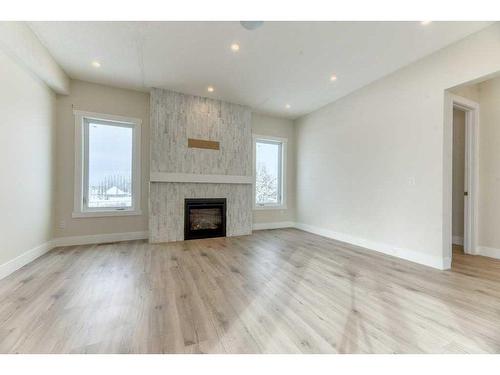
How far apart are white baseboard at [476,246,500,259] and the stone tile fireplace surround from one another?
3.99 metres

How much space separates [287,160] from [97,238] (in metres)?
4.56

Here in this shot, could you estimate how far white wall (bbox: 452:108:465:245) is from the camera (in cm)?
381

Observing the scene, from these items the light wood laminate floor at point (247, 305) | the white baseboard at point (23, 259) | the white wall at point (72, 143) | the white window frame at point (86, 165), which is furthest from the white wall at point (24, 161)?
the light wood laminate floor at point (247, 305)

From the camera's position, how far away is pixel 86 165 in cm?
392

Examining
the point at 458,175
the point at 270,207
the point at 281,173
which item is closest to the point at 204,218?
the point at 270,207

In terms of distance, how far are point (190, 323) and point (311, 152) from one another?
→ 4.53 metres

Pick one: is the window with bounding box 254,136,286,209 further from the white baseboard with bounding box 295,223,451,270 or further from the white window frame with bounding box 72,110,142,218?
the white window frame with bounding box 72,110,142,218

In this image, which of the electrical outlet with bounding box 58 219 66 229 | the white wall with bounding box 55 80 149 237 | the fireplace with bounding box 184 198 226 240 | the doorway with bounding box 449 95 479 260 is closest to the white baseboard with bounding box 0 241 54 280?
the electrical outlet with bounding box 58 219 66 229

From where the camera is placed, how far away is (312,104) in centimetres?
474

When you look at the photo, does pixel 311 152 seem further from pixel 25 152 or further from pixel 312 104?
pixel 25 152

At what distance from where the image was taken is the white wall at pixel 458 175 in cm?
381

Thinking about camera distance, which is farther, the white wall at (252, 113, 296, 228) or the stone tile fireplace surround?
the white wall at (252, 113, 296, 228)
